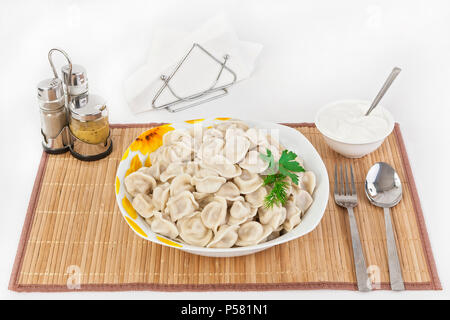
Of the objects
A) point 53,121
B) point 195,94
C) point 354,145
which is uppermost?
point 195,94

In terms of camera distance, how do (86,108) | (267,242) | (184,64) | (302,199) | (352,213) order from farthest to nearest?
1. (184,64)
2. (86,108)
3. (352,213)
4. (302,199)
5. (267,242)

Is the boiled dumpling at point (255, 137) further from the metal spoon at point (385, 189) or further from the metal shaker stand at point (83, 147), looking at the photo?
the metal shaker stand at point (83, 147)

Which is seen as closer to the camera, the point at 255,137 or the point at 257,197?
the point at 257,197

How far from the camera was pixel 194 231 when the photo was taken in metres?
1.57

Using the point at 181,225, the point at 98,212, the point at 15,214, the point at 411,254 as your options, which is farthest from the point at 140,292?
the point at 411,254

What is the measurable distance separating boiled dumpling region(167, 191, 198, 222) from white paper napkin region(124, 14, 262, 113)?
721 millimetres

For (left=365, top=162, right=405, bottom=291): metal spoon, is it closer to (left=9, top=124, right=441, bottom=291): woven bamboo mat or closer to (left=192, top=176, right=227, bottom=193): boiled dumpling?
(left=9, top=124, right=441, bottom=291): woven bamboo mat

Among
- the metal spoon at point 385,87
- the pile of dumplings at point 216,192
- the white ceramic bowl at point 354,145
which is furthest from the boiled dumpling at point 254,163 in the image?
the metal spoon at point 385,87

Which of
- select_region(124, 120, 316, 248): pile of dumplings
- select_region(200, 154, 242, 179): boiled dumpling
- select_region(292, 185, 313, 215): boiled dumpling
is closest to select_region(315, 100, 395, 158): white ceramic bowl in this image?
select_region(124, 120, 316, 248): pile of dumplings

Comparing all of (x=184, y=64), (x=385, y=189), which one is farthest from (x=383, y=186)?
Answer: (x=184, y=64)

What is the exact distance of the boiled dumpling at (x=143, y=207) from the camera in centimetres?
162

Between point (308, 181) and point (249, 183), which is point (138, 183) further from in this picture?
point (308, 181)

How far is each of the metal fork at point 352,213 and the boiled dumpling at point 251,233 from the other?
0.95ft

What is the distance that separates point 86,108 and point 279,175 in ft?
2.27
